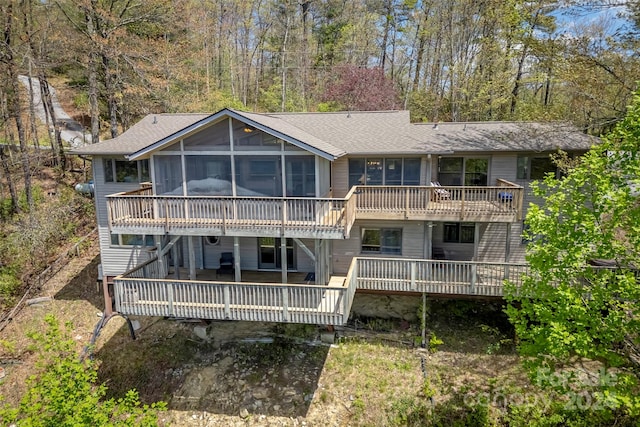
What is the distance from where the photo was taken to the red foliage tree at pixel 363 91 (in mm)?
29297

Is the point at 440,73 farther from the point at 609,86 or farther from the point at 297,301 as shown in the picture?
the point at 297,301

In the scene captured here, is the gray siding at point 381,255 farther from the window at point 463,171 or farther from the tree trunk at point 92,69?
the tree trunk at point 92,69

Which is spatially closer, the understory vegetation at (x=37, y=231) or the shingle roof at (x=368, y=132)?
the shingle roof at (x=368, y=132)

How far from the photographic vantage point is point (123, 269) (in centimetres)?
1559

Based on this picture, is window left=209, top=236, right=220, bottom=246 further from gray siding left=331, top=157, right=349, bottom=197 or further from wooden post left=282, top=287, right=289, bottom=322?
wooden post left=282, top=287, right=289, bottom=322

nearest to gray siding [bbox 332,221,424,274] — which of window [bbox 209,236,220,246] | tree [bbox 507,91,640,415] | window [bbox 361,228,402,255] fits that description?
window [bbox 361,228,402,255]

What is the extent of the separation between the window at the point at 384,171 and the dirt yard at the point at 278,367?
447 cm

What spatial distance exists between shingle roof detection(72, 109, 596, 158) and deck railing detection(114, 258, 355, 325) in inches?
160

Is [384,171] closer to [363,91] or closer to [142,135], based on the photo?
[142,135]

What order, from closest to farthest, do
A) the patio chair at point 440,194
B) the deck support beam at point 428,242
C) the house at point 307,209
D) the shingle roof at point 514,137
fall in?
the house at point 307,209 < the patio chair at point 440,194 < the shingle roof at point 514,137 < the deck support beam at point 428,242

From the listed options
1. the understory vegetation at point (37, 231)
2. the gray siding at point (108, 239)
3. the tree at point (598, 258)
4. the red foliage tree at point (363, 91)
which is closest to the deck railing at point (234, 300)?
the gray siding at point (108, 239)

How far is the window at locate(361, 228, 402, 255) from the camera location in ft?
47.5

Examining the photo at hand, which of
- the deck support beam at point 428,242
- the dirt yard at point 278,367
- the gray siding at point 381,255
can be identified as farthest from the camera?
the gray siding at point 381,255

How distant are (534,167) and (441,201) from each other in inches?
159
